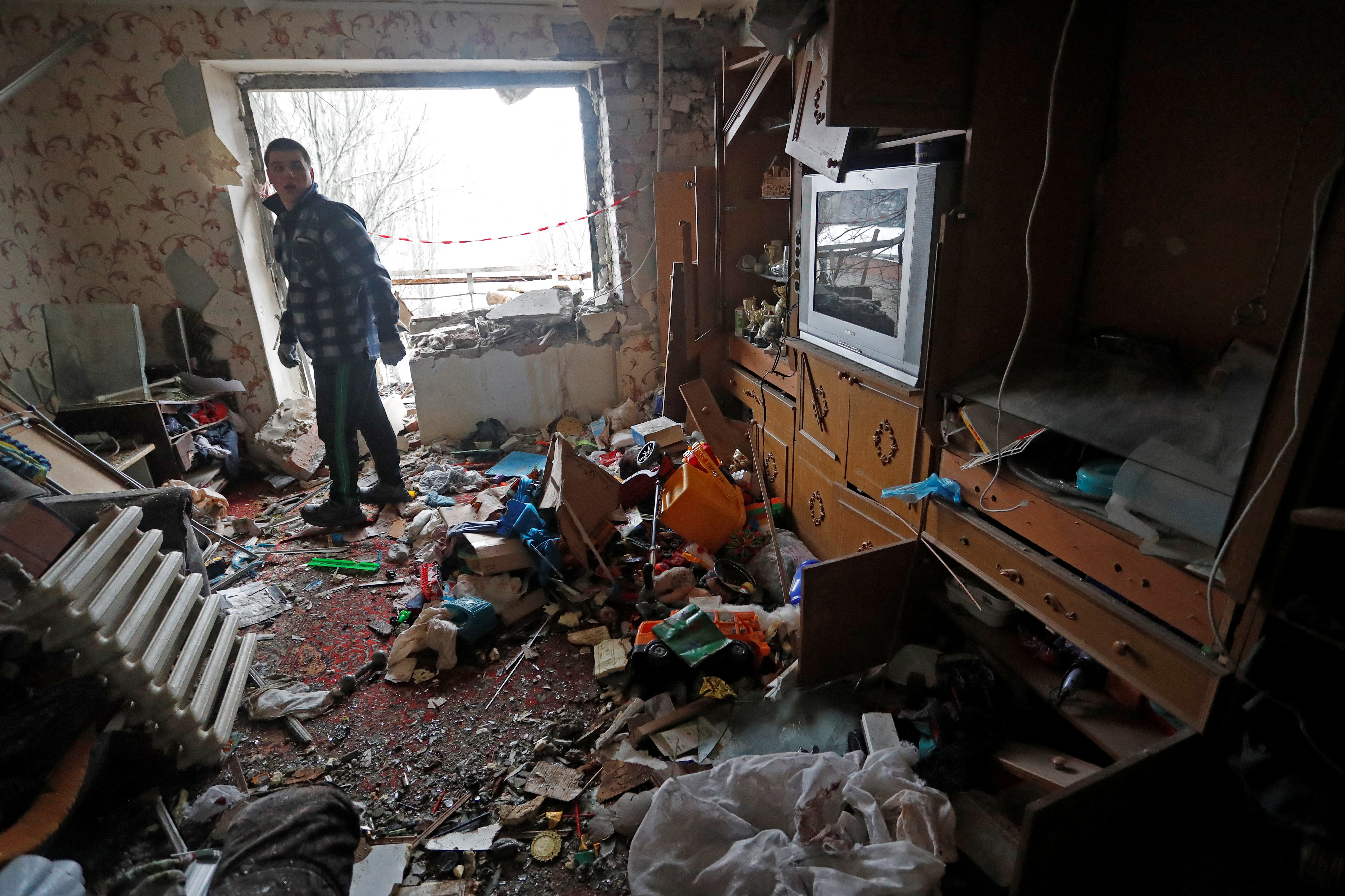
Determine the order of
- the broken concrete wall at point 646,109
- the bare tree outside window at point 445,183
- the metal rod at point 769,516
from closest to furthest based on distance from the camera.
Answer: the metal rod at point 769,516, the broken concrete wall at point 646,109, the bare tree outside window at point 445,183

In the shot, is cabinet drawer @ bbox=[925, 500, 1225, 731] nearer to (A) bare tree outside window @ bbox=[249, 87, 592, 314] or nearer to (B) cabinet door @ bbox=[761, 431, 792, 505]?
(B) cabinet door @ bbox=[761, 431, 792, 505]

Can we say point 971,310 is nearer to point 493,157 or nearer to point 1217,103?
point 1217,103

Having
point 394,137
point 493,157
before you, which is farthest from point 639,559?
point 394,137

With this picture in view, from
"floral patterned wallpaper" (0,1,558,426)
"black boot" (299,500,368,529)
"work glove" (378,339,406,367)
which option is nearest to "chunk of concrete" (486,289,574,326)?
"work glove" (378,339,406,367)

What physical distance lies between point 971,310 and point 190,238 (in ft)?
12.5

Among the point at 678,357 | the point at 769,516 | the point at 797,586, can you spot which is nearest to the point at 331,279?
the point at 678,357

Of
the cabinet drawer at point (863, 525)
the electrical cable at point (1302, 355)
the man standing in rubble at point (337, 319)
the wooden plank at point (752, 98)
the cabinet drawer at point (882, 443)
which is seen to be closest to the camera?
the electrical cable at point (1302, 355)

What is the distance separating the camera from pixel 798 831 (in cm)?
125

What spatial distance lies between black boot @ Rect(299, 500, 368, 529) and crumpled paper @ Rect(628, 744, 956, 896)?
7.35 feet

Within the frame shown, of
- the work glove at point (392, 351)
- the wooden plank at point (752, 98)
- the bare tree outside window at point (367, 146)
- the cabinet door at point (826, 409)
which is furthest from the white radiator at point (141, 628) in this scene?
the bare tree outside window at point (367, 146)

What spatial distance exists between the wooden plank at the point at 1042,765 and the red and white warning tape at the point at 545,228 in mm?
3233

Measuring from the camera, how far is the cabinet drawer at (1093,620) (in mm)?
1050

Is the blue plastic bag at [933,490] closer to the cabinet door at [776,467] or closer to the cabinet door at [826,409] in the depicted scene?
the cabinet door at [826,409]

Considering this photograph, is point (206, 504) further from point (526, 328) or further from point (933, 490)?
point (933, 490)
